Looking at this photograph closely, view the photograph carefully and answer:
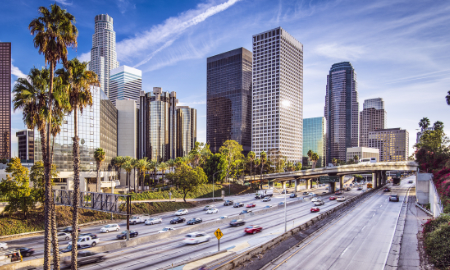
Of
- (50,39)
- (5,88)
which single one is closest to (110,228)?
(50,39)

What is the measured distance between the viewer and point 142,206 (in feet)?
198

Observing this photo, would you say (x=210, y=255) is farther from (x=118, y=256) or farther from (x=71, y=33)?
(x=71, y=33)

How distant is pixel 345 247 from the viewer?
99.1 feet

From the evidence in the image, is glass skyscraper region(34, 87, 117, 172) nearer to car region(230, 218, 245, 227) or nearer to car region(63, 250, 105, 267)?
car region(63, 250, 105, 267)

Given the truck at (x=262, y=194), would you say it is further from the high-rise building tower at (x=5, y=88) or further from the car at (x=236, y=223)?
the high-rise building tower at (x=5, y=88)

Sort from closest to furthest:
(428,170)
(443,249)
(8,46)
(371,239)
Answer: (443,249), (371,239), (428,170), (8,46)

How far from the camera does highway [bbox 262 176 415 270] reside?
24.8 m

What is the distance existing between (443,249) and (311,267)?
1137cm

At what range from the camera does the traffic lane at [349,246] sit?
984 inches

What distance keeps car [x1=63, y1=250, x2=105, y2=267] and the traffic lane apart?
1890 cm

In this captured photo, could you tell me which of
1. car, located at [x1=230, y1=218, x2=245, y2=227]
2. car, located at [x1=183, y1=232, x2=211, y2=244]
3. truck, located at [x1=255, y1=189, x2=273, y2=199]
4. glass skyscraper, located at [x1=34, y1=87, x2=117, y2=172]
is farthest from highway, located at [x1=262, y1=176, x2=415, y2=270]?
glass skyscraper, located at [x1=34, y1=87, x2=117, y2=172]

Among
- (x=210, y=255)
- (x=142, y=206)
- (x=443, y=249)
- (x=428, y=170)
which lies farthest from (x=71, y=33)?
(x=428, y=170)

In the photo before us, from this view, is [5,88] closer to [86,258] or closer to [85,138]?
[85,138]

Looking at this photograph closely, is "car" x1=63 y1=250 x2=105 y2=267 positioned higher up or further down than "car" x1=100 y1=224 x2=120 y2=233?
higher up
